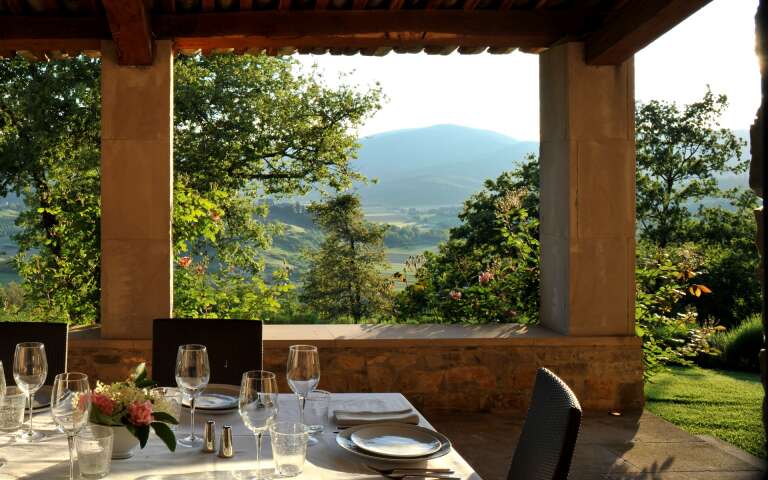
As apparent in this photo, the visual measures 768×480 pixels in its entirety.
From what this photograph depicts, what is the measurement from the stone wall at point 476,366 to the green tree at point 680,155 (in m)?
9.77

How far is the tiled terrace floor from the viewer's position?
3.54 meters

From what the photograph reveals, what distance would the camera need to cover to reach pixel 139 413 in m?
1.74

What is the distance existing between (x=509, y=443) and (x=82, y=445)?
109 inches

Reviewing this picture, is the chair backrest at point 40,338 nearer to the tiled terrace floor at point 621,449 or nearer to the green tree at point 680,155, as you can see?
the tiled terrace floor at point 621,449

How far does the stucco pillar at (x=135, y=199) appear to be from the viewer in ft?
14.2

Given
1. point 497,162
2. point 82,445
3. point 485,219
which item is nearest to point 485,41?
point 82,445

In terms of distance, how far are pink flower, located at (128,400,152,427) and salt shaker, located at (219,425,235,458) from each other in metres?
0.22

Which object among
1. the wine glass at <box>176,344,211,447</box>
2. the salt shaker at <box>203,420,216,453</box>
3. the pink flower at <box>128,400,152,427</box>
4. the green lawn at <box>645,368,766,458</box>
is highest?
the wine glass at <box>176,344,211,447</box>

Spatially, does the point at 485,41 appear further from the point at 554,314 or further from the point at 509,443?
the point at 509,443

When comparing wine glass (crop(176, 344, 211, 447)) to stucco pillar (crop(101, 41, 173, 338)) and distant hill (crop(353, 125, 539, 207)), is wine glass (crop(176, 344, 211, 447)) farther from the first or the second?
distant hill (crop(353, 125, 539, 207))

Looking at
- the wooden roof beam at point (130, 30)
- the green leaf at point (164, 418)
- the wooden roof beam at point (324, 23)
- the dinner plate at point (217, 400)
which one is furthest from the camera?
the wooden roof beam at point (324, 23)

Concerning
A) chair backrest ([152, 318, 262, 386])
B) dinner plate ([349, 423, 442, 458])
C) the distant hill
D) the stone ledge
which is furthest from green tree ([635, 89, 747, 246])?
dinner plate ([349, 423, 442, 458])

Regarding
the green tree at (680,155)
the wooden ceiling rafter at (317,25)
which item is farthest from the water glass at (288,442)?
the green tree at (680,155)

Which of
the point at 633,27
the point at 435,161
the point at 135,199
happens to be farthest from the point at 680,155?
the point at 435,161
